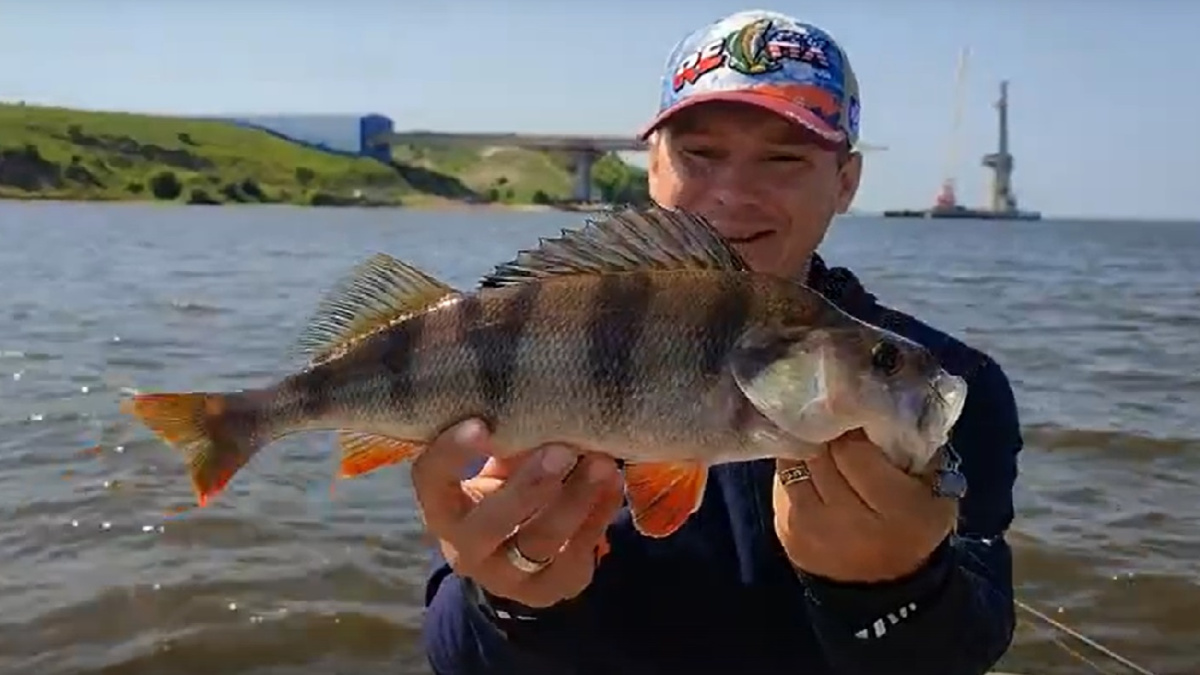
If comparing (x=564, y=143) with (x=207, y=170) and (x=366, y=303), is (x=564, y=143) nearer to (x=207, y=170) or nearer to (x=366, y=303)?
(x=207, y=170)

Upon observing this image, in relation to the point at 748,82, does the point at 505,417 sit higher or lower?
lower

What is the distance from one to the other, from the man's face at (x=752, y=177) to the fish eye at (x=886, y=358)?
1.14 meters

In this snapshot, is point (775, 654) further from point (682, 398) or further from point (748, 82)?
point (748, 82)

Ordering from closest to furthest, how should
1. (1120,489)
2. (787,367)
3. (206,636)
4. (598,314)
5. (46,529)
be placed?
1. (787,367)
2. (598,314)
3. (206,636)
4. (46,529)
5. (1120,489)

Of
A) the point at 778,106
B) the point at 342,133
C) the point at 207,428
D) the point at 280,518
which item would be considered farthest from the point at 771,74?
the point at 342,133

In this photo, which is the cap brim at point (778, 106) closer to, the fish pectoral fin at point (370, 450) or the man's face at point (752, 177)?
the man's face at point (752, 177)

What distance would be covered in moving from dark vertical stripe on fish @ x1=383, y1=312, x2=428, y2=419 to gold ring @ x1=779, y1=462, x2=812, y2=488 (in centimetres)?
74

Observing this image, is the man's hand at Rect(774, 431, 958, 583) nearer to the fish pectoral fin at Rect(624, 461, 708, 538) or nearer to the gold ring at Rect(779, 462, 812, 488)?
the gold ring at Rect(779, 462, 812, 488)

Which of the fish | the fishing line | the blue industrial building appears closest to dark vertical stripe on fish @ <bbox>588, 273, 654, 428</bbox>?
the fish

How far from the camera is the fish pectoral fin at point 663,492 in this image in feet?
7.75

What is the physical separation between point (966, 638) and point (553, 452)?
3.23 ft

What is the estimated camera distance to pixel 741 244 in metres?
3.28

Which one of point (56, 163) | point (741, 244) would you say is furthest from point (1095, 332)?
point (56, 163)

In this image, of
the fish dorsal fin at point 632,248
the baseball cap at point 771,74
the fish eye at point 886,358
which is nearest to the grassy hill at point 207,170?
the baseball cap at point 771,74
